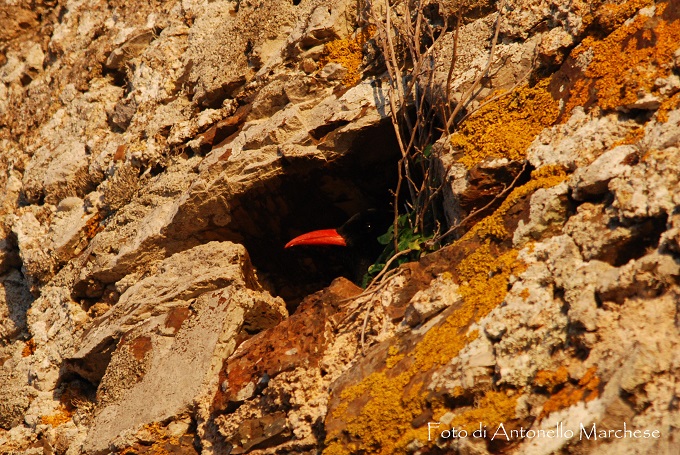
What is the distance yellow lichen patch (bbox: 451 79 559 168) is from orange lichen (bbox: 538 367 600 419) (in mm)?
1008

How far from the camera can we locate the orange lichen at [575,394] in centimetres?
205

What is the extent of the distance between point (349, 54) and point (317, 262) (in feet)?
3.55

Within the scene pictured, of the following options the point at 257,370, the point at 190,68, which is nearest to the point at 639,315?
the point at 257,370

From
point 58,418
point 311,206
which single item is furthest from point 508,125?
point 58,418

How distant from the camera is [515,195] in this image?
9.00 ft

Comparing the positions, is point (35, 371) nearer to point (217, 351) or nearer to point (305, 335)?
point (217, 351)

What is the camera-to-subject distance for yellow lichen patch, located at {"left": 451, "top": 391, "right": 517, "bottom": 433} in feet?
7.18

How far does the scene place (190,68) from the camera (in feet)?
15.5

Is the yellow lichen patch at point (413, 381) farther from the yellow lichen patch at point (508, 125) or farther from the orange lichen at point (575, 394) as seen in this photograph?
the yellow lichen patch at point (508, 125)

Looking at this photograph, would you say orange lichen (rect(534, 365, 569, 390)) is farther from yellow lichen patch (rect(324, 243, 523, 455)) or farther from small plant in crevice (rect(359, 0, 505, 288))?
small plant in crevice (rect(359, 0, 505, 288))

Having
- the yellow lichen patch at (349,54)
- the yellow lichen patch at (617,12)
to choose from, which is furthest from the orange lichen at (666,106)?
the yellow lichen patch at (349,54)

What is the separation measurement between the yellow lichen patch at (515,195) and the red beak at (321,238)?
132 cm

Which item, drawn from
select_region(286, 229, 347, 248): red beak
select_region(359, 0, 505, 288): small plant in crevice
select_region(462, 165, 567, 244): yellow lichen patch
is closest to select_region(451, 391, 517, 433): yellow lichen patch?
select_region(462, 165, 567, 244): yellow lichen patch

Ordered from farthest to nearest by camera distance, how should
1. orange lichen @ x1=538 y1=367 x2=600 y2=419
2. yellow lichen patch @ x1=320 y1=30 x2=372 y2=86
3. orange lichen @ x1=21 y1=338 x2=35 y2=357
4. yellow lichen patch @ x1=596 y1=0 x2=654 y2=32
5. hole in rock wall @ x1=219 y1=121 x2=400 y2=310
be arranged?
orange lichen @ x1=21 y1=338 x2=35 y2=357 < yellow lichen patch @ x1=320 y1=30 x2=372 y2=86 < hole in rock wall @ x1=219 y1=121 x2=400 y2=310 < yellow lichen patch @ x1=596 y1=0 x2=654 y2=32 < orange lichen @ x1=538 y1=367 x2=600 y2=419
